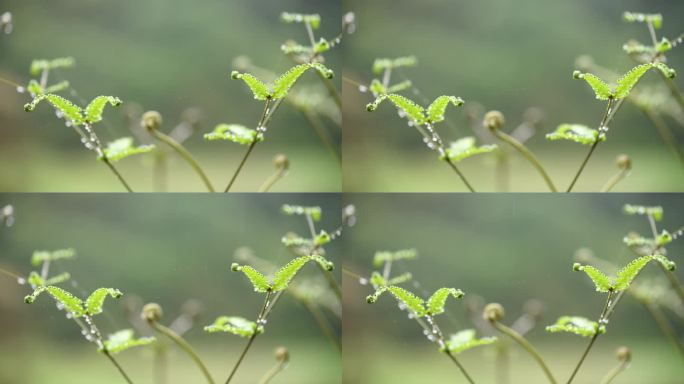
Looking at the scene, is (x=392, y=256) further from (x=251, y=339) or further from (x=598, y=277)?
(x=598, y=277)

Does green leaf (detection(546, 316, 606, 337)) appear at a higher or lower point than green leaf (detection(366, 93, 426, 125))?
lower

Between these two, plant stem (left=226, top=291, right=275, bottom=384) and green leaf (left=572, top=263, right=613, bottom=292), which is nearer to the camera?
green leaf (left=572, top=263, right=613, bottom=292)

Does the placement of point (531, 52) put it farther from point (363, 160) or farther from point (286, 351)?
point (286, 351)

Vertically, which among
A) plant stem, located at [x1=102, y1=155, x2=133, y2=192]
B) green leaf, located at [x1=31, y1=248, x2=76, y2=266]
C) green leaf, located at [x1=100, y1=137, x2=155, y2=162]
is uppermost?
green leaf, located at [x1=100, y1=137, x2=155, y2=162]

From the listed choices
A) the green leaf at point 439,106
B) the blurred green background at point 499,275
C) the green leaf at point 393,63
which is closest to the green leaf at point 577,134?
the blurred green background at point 499,275

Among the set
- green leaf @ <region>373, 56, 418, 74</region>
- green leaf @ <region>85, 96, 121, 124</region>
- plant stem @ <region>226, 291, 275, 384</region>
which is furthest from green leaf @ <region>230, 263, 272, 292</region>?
green leaf @ <region>373, 56, 418, 74</region>

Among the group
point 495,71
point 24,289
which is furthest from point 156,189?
point 495,71

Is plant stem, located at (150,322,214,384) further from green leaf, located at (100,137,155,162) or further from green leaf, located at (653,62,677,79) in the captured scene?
green leaf, located at (653,62,677,79)

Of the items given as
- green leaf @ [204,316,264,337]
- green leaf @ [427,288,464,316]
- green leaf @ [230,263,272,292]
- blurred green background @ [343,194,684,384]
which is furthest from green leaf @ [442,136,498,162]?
green leaf @ [204,316,264,337]
